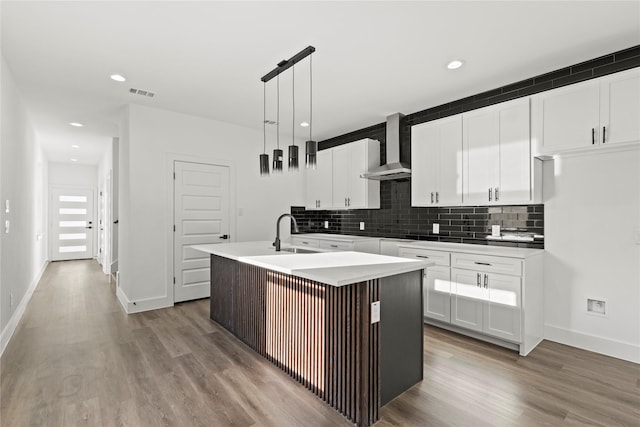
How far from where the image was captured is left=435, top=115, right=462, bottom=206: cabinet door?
3811 mm

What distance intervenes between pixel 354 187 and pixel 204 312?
288 cm

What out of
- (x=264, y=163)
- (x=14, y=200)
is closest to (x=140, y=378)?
(x=264, y=163)

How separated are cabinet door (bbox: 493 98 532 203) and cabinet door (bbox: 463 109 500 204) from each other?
60 millimetres

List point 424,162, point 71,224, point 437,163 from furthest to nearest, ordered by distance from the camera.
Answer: point 71,224 < point 424,162 < point 437,163

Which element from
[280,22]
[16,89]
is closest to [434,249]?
[280,22]

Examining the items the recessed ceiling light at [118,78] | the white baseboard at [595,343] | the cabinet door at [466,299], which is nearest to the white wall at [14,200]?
the recessed ceiling light at [118,78]

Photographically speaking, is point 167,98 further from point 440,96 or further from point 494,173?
point 494,173

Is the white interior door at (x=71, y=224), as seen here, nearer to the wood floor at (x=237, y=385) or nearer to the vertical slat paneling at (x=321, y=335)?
the wood floor at (x=237, y=385)

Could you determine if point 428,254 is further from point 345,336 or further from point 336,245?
point 345,336

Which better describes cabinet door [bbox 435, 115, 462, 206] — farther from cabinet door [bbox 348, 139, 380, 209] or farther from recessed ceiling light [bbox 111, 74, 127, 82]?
recessed ceiling light [bbox 111, 74, 127, 82]

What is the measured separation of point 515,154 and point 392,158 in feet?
5.63

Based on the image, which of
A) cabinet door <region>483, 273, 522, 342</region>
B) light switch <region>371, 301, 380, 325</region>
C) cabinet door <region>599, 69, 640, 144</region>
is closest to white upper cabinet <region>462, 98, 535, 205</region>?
cabinet door <region>599, 69, 640, 144</region>

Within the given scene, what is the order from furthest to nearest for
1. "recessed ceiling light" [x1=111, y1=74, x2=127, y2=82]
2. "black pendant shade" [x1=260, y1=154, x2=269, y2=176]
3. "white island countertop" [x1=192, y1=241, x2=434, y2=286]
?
"recessed ceiling light" [x1=111, y1=74, x2=127, y2=82] < "black pendant shade" [x1=260, y1=154, x2=269, y2=176] < "white island countertop" [x1=192, y1=241, x2=434, y2=286]

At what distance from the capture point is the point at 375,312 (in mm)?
1956
